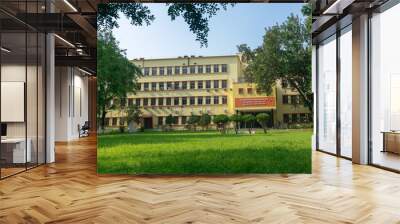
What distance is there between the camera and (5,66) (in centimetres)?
627

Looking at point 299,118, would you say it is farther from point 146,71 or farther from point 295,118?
point 146,71

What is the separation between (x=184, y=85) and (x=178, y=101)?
0.29 m

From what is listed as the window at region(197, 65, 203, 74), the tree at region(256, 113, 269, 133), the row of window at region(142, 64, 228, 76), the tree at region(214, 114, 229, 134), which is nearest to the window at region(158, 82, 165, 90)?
the row of window at region(142, 64, 228, 76)

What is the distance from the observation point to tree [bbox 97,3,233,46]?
670 cm

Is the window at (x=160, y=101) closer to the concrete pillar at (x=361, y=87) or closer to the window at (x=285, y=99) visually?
the window at (x=285, y=99)

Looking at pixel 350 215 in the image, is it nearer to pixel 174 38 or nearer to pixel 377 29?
pixel 174 38

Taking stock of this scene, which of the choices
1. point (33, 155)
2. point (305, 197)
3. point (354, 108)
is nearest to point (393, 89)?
point (354, 108)

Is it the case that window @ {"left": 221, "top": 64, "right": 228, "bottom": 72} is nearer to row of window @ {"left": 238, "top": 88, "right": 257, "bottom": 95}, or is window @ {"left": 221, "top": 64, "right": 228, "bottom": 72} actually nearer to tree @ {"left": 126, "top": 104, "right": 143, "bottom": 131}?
row of window @ {"left": 238, "top": 88, "right": 257, "bottom": 95}

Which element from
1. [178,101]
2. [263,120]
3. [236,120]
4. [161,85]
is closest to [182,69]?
[161,85]

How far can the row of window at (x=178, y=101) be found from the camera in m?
6.84

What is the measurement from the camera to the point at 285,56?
280 inches

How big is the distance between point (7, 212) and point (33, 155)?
3.53 metres

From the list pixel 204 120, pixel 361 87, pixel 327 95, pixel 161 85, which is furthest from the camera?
pixel 327 95

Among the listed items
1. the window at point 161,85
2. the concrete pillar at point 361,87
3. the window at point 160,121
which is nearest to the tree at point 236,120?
the window at point 160,121
